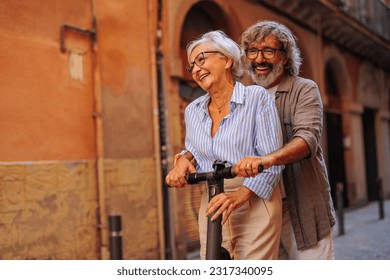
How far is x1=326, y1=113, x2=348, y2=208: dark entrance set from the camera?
7.84 metres

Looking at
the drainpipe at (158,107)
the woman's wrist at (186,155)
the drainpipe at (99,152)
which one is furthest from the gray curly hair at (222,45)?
the drainpipe at (158,107)

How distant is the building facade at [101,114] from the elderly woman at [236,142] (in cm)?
225

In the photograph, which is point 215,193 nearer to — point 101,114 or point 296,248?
point 296,248

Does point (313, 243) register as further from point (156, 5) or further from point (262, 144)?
point (156, 5)

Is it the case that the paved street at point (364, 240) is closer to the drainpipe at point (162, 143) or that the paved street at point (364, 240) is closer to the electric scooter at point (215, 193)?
the drainpipe at point (162, 143)

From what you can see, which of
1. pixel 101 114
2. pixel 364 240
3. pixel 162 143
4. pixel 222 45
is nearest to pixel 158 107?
pixel 162 143

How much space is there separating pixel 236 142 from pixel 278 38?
15.6 inches

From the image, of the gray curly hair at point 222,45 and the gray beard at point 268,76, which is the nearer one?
the gray curly hair at point 222,45

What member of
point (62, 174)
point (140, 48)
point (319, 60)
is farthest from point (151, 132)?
point (319, 60)

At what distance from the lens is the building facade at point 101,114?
389 centimetres

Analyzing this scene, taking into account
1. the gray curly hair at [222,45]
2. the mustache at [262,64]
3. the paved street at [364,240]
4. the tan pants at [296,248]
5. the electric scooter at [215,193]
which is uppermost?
the gray curly hair at [222,45]

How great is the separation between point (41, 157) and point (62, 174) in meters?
0.26

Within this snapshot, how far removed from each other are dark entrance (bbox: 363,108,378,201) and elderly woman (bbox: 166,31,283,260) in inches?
244

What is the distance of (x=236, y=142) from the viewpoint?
1729 mm
